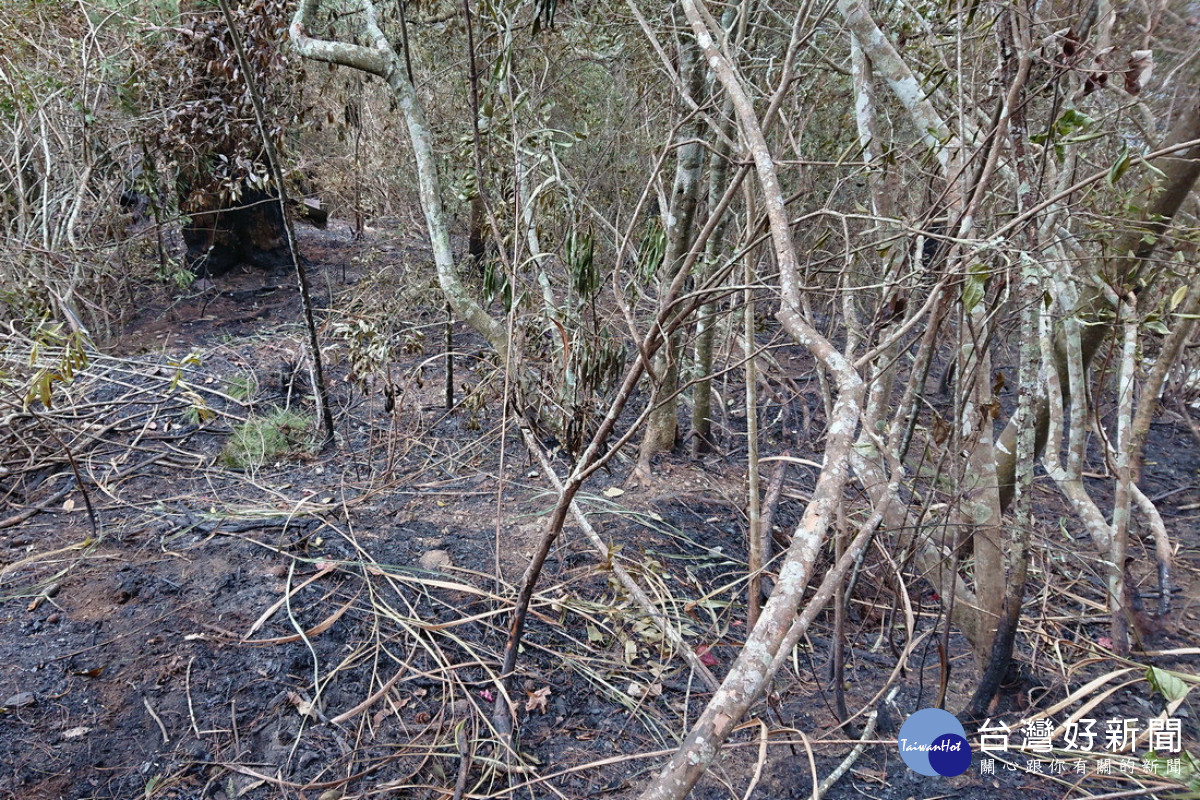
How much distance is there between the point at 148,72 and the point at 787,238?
19.3 ft

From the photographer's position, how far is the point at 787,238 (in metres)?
1.32

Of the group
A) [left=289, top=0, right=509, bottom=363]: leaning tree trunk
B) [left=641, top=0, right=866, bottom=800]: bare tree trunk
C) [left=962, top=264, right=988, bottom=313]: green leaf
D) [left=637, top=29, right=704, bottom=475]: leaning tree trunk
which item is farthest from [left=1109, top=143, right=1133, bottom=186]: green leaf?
[left=289, top=0, right=509, bottom=363]: leaning tree trunk

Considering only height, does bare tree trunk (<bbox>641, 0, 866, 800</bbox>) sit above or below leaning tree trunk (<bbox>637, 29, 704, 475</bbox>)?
below

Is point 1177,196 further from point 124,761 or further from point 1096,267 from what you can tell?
point 124,761

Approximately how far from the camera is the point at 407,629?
2537 millimetres

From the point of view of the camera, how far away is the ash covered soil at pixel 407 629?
6.88 ft

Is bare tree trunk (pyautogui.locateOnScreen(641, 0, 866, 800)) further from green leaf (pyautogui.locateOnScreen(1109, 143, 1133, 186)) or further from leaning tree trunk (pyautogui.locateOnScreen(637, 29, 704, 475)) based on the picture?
leaning tree trunk (pyautogui.locateOnScreen(637, 29, 704, 475))

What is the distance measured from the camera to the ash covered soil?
210cm

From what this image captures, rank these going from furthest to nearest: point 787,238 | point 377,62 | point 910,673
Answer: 1. point 377,62
2. point 910,673
3. point 787,238

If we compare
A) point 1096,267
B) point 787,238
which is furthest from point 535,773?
point 1096,267

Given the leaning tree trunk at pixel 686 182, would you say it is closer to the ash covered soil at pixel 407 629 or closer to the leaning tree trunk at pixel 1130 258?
the ash covered soil at pixel 407 629

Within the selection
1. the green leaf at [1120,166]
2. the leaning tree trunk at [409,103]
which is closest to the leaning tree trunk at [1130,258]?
the green leaf at [1120,166]

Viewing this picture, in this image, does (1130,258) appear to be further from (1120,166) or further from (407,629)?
(407,629)

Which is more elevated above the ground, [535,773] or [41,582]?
[41,582]
